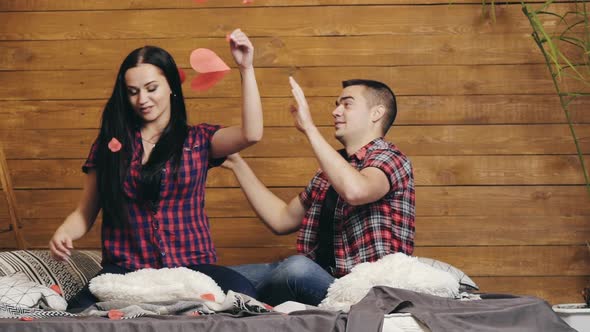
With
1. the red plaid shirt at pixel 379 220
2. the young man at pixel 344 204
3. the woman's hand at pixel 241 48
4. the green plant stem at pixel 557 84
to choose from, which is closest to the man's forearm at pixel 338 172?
the young man at pixel 344 204

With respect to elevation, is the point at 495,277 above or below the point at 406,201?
below

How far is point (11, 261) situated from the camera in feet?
7.84

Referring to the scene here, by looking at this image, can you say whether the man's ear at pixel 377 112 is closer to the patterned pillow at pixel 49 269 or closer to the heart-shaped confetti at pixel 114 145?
the heart-shaped confetti at pixel 114 145

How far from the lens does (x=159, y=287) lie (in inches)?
76.8

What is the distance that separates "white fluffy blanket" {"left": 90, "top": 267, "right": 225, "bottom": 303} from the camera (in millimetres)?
1938

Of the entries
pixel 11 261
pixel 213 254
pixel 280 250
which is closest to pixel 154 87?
pixel 213 254

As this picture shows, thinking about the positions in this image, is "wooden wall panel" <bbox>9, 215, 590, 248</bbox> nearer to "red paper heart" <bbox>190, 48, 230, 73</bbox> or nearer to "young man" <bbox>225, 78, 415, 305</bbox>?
"young man" <bbox>225, 78, 415, 305</bbox>

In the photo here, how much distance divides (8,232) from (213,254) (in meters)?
1.16

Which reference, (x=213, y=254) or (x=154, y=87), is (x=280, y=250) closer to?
(x=213, y=254)

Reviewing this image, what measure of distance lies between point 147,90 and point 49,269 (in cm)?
65

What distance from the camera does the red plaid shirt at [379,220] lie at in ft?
7.51

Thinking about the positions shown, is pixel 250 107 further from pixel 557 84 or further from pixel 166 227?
pixel 557 84

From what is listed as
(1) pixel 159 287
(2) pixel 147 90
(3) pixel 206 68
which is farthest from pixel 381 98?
(1) pixel 159 287

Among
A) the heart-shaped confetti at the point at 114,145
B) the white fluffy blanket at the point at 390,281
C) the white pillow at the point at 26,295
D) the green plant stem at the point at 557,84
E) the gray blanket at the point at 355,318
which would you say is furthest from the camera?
the green plant stem at the point at 557,84
